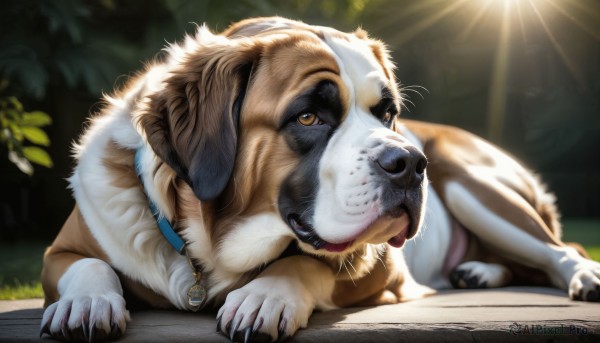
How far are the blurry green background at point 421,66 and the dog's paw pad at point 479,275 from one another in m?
3.23

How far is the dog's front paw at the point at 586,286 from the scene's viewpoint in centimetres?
280

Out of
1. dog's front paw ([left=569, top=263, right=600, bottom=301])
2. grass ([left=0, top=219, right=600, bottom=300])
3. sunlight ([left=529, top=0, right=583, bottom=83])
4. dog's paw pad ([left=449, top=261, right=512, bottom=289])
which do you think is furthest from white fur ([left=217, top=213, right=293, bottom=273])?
sunlight ([left=529, top=0, right=583, bottom=83])

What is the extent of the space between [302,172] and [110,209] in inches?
27.3

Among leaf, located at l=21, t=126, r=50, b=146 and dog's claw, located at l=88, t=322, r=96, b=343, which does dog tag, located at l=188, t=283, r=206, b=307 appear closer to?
dog's claw, located at l=88, t=322, r=96, b=343

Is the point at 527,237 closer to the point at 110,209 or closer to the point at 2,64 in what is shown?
the point at 110,209

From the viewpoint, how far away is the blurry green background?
609 cm

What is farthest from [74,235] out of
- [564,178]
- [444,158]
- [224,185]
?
[564,178]

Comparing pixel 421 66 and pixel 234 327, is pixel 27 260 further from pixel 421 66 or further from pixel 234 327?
pixel 421 66

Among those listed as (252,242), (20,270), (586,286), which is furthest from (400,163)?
(20,270)

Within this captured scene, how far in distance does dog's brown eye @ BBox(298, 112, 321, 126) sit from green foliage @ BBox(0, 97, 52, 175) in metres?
2.68

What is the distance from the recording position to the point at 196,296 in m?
2.40

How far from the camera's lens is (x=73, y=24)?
590 cm

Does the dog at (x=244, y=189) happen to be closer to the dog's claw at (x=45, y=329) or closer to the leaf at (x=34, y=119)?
the dog's claw at (x=45, y=329)

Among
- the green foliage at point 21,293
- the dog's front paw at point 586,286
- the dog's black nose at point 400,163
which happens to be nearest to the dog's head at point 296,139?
the dog's black nose at point 400,163
